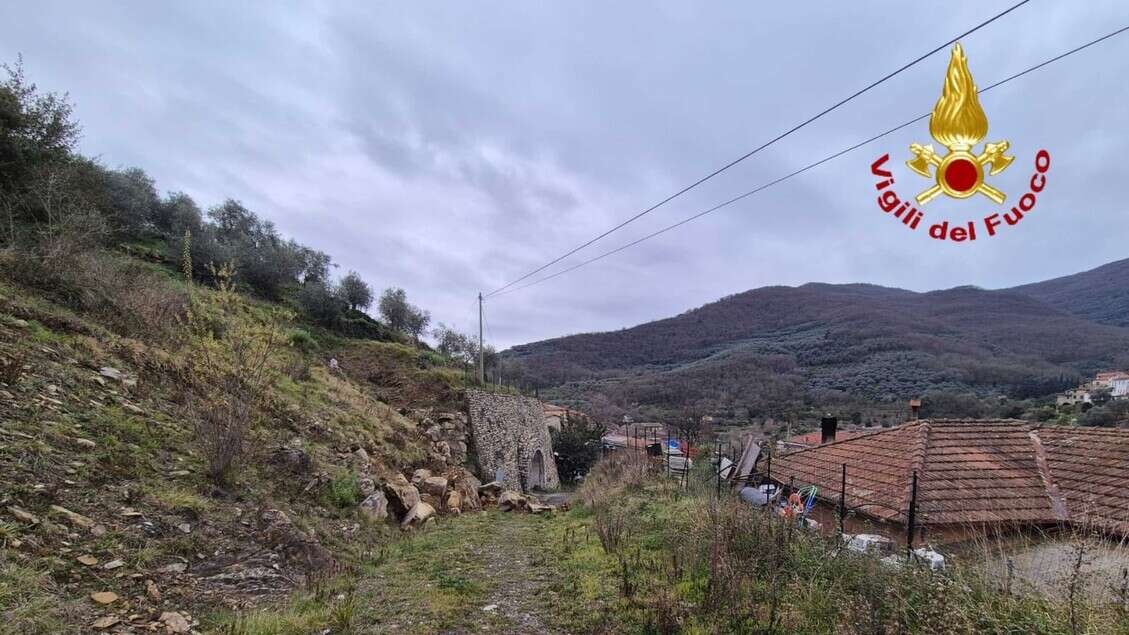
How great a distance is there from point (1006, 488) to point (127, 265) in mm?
17788

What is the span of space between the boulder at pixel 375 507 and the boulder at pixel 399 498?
40 cm

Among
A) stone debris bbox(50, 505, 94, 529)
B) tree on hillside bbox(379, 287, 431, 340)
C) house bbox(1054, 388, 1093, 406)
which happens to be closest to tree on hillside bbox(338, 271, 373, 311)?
tree on hillside bbox(379, 287, 431, 340)

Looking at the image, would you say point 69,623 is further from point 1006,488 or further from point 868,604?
point 1006,488

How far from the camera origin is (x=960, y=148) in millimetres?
3576

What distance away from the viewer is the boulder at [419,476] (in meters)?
10.7

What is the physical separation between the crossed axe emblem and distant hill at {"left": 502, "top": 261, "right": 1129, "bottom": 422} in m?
42.3

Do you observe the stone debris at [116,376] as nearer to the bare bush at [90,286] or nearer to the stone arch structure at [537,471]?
the bare bush at [90,286]

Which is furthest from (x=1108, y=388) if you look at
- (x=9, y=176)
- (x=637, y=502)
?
(x=9, y=176)

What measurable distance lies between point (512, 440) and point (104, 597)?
634 inches

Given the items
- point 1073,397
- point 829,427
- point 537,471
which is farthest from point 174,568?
point 1073,397

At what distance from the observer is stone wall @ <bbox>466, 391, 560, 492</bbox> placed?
16.5m

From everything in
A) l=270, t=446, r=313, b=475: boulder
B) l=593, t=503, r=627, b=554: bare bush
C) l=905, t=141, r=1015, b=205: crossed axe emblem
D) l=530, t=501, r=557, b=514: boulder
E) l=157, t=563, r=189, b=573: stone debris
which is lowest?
l=530, t=501, r=557, b=514: boulder

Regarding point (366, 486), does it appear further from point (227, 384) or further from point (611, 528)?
point (611, 528)

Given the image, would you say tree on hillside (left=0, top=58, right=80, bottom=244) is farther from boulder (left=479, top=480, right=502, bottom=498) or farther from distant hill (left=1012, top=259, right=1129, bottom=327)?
distant hill (left=1012, top=259, right=1129, bottom=327)
